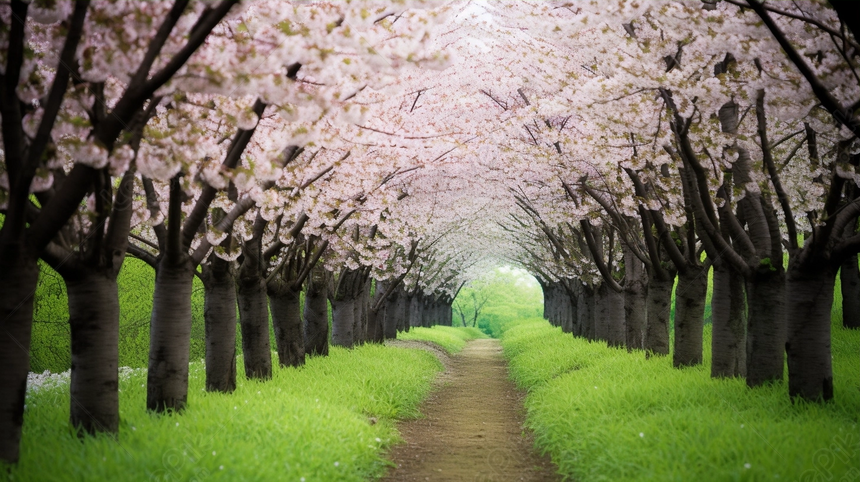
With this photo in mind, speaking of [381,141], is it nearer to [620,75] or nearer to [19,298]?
[620,75]

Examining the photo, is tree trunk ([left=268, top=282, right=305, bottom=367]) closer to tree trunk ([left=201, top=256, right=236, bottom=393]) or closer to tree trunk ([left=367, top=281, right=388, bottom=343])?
tree trunk ([left=201, top=256, right=236, bottom=393])

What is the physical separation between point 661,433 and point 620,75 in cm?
414

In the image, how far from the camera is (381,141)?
25.7 ft

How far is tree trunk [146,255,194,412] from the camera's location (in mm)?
6762

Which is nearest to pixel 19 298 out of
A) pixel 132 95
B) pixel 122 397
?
pixel 132 95

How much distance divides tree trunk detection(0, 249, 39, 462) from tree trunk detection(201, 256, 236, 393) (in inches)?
149

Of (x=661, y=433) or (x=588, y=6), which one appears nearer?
(x=661, y=433)

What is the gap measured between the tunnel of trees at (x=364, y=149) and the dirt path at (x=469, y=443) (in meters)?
2.75

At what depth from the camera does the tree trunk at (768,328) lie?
25.5 feet

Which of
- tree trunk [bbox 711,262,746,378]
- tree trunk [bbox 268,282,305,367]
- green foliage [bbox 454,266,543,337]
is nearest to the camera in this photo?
tree trunk [bbox 711,262,746,378]

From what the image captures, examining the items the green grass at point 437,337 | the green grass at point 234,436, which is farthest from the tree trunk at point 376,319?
the green grass at point 234,436

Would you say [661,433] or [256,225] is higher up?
[256,225]

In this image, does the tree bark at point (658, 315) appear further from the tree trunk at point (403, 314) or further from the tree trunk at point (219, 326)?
the tree trunk at point (403, 314)

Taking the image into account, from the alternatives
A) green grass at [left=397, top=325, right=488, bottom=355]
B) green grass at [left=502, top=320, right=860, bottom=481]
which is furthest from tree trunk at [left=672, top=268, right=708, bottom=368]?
green grass at [left=397, top=325, right=488, bottom=355]
